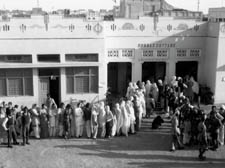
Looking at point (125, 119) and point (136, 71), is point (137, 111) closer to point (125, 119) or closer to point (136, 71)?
point (125, 119)

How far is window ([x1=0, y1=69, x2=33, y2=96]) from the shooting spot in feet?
56.1

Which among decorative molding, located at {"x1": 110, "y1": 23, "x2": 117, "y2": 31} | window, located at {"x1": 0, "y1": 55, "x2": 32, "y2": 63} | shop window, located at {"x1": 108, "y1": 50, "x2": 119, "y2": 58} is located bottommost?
window, located at {"x1": 0, "y1": 55, "x2": 32, "y2": 63}

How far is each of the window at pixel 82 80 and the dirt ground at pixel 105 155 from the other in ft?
16.2

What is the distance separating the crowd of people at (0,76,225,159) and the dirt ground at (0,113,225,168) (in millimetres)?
394

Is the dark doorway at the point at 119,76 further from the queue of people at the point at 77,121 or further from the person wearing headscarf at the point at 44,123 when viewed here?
the person wearing headscarf at the point at 44,123

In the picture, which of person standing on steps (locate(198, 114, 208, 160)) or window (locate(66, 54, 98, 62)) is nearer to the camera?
person standing on steps (locate(198, 114, 208, 160))

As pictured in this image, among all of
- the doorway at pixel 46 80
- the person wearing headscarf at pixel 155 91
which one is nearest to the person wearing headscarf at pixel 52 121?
the doorway at pixel 46 80

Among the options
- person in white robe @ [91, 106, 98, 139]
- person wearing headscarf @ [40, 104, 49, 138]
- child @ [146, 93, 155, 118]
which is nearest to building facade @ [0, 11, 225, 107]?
child @ [146, 93, 155, 118]

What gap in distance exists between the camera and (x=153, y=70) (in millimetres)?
21281

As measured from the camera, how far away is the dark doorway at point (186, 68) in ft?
67.1

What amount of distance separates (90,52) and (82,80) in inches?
62.0

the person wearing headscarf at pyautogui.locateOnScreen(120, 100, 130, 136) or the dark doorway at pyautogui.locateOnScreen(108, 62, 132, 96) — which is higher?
the dark doorway at pyautogui.locateOnScreen(108, 62, 132, 96)

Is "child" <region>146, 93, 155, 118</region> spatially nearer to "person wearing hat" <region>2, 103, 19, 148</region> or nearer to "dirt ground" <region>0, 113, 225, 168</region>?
"dirt ground" <region>0, 113, 225, 168</region>

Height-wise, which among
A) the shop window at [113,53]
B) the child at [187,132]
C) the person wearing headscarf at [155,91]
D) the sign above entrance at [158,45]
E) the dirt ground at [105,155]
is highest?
the sign above entrance at [158,45]
